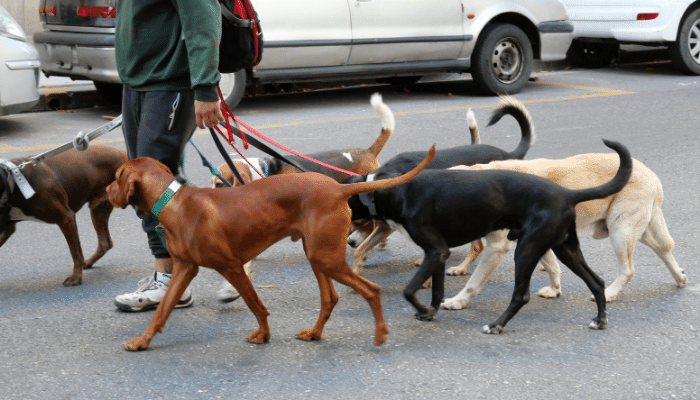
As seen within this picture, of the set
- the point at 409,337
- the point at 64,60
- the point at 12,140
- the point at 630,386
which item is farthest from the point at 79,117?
the point at 630,386

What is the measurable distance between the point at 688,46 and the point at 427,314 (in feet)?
30.8

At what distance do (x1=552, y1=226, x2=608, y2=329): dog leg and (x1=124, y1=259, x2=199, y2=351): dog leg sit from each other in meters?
1.66

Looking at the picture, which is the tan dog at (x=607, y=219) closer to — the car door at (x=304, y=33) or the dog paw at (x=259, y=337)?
the dog paw at (x=259, y=337)

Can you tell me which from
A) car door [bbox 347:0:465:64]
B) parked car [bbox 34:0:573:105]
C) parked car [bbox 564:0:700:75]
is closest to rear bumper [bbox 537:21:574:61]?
parked car [bbox 34:0:573:105]

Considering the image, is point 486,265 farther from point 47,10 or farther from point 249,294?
point 47,10

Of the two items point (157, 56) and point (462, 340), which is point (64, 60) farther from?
point (462, 340)

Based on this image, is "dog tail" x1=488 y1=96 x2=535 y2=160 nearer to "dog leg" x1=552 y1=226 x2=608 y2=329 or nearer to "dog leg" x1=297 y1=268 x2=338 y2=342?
"dog leg" x1=552 y1=226 x2=608 y2=329

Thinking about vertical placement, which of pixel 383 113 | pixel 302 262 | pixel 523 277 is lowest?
pixel 302 262

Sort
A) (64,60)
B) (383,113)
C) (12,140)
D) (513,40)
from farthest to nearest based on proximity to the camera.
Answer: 1. (513,40)
2. (64,60)
3. (12,140)
4. (383,113)

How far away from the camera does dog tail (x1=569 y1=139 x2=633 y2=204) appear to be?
369 cm

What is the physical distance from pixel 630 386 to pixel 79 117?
7.39m

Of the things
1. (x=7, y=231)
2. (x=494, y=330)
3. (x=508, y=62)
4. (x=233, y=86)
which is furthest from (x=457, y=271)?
(x=508, y=62)

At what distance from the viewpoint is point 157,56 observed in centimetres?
374

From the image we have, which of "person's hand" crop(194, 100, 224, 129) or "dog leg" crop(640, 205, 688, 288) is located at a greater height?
"person's hand" crop(194, 100, 224, 129)
